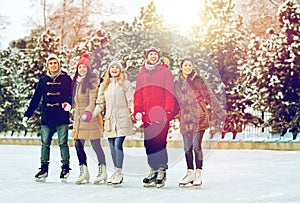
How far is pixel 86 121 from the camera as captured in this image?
7.79 m

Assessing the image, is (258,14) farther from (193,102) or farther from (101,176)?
(101,176)

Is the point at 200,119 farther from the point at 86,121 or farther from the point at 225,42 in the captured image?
the point at 225,42

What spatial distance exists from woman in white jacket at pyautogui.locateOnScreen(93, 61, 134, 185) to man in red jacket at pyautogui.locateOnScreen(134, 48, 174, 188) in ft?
0.61

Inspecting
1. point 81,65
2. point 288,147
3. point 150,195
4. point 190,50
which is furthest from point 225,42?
point 150,195

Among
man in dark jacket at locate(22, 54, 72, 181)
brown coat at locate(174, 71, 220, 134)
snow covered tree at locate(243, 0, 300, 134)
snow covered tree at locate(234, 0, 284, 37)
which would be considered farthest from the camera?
snow covered tree at locate(234, 0, 284, 37)

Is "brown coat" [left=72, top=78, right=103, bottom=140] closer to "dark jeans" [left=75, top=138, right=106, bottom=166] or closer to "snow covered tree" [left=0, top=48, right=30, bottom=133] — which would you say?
"dark jeans" [left=75, top=138, right=106, bottom=166]

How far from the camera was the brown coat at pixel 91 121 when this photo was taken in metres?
7.92

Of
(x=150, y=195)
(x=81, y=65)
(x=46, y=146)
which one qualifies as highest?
(x=81, y=65)

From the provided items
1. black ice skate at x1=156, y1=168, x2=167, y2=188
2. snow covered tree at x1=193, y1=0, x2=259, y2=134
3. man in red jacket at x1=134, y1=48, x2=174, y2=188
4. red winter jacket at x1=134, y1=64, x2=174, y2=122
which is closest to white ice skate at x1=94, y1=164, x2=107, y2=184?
man in red jacket at x1=134, y1=48, x2=174, y2=188

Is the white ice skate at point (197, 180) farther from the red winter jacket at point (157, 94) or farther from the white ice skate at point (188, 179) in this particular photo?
the red winter jacket at point (157, 94)

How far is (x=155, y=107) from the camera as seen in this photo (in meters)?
7.52

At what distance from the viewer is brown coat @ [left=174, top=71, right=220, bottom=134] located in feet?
24.7

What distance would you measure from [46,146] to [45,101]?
0.61 m

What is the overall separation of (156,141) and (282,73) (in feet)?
34.2
